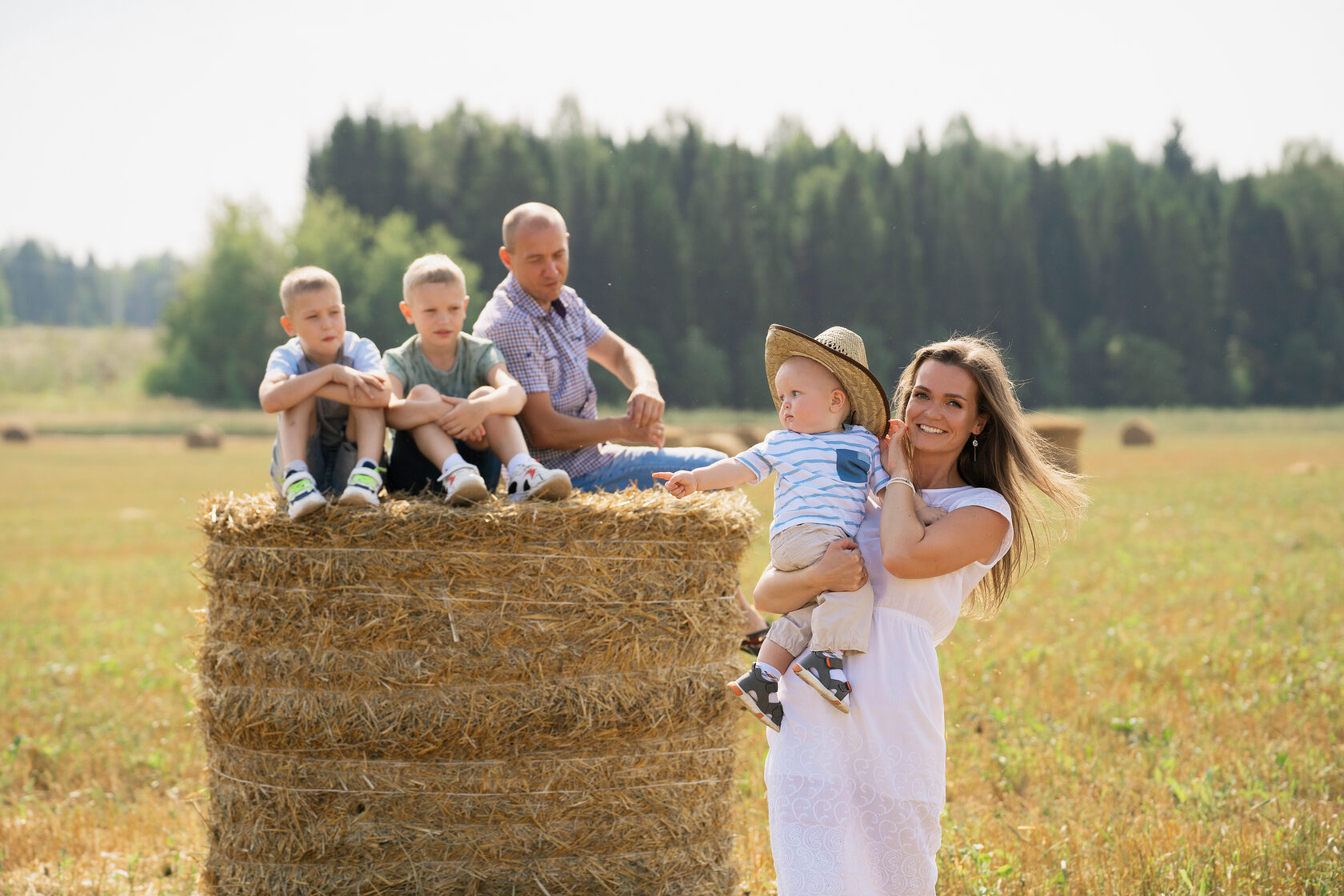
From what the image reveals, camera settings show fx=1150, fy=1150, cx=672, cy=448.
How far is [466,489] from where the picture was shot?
365 centimetres

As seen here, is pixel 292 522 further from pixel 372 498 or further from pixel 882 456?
pixel 882 456

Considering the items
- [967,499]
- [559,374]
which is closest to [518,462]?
[559,374]

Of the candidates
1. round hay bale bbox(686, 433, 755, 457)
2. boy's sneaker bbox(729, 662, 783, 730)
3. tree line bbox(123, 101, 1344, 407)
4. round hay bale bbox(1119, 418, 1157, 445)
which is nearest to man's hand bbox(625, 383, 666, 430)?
boy's sneaker bbox(729, 662, 783, 730)

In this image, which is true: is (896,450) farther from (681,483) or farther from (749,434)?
(749,434)

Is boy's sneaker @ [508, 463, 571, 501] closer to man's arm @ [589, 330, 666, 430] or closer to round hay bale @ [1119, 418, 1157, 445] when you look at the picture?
man's arm @ [589, 330, 666, 430]

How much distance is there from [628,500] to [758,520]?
577mm

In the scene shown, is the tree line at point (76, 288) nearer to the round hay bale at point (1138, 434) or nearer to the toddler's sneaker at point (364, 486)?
the round hay bale at point (1138, 434)

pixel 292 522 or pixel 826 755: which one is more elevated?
pixel 292 522

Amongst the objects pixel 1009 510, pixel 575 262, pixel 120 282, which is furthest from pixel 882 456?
pixel 120 282

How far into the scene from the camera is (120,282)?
159375 millimetres

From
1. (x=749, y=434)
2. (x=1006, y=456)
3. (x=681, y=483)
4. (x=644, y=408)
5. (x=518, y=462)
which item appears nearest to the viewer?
(x=1006, y=456)

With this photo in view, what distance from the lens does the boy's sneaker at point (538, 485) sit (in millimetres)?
3697

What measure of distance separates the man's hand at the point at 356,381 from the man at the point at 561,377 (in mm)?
623

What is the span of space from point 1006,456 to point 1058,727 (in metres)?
3.35
